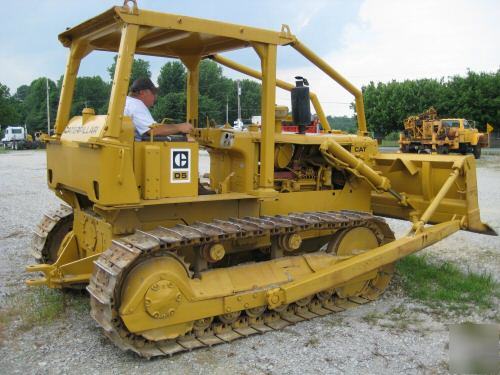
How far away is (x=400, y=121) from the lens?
51.1m

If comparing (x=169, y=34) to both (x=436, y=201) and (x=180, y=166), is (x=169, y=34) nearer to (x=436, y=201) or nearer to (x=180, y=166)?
(x=180, y=166)

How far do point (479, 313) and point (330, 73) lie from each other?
3.35 m

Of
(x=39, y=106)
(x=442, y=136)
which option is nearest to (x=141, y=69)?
(x=442, y=136)

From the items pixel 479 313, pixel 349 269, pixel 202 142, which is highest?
pixel 202 142

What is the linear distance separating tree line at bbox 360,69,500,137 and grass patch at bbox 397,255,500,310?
42342mm

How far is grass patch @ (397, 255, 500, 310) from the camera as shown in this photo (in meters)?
6.53

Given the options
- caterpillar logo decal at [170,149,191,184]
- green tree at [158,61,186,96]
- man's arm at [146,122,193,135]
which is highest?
green tree at [158,61,186,96]

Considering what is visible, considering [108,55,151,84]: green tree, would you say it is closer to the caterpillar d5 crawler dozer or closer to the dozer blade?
the caterpillar d5 crawler dozer

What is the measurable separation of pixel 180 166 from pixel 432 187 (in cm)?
375

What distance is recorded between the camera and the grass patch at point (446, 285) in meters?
6.53

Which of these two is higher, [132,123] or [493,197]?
[132,123]

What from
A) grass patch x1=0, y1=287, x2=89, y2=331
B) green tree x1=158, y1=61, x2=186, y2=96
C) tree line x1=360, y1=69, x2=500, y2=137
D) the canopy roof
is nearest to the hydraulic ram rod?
the canopy roof

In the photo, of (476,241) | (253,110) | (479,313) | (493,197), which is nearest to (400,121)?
(253,110)

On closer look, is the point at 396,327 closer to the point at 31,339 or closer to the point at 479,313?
the point at 479,313
